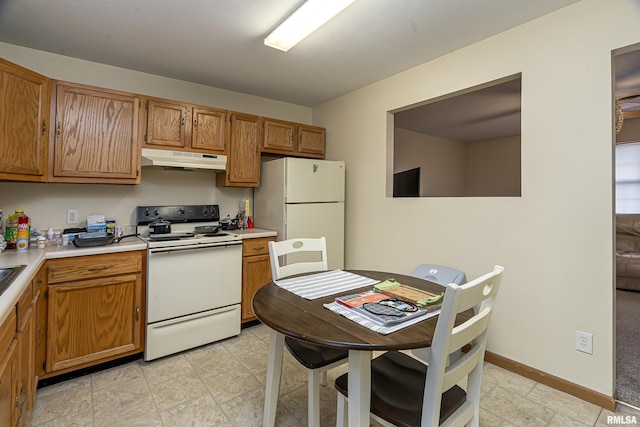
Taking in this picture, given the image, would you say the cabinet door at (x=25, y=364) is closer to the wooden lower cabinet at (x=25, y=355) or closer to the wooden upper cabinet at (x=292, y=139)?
the wooden lower cabinet at (x=25, y=355)

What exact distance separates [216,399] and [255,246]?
132cm

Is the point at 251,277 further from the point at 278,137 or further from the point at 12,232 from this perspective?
the point at 12,232

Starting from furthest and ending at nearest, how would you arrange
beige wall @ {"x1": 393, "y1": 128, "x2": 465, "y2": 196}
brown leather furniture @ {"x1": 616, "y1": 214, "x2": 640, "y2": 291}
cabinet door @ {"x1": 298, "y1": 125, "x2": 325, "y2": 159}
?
beige wall @ {"x1": 393, "y1": 128, "x2": 465, "y2": 196}
brown leather furniture @ {"x1": 616, "y1": 214, "x2": 640, "y2": 291}
cabinet door @ {"x1": 298, "y1": 125, "x2": 325, "y2": 159}

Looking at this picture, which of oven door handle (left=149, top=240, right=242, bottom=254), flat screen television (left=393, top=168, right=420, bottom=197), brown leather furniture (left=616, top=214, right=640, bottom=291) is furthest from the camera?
brown leather furniture (left=616, top=214, right=640, bottom=291)

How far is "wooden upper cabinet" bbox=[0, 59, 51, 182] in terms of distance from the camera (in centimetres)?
183

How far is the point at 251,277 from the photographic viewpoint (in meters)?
2.87

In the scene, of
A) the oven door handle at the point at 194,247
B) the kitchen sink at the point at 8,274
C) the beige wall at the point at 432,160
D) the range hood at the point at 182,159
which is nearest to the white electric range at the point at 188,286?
the oven door handle at the point at 194,247

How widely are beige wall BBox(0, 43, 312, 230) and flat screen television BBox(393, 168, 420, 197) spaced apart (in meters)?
1.61

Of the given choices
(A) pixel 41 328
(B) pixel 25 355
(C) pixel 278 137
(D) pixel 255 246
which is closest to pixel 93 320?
(A) pixel 41 328

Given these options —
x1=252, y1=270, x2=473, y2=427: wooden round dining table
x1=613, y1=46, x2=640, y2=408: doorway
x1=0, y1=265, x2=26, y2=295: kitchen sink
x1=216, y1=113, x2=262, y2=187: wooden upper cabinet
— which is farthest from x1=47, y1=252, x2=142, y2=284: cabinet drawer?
x1=613, y1=46, x2=640, y2=408: doorway

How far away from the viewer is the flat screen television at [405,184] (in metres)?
3.16

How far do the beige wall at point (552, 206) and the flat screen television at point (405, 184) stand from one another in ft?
1.62

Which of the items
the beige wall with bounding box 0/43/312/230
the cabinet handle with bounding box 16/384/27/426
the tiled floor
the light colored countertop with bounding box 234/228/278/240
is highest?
the beige wall with bounding box 0/43/312/230

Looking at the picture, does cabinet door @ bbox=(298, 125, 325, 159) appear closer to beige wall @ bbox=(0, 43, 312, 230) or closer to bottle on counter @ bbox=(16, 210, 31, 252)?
beige wall @ bbox=(0, 43, 312, 230)
